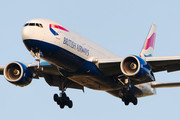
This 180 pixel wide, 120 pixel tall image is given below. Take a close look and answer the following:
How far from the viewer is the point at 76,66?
108 ft

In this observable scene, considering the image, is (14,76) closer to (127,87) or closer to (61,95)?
(61,95)

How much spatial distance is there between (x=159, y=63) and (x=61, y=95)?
1011 centimetres

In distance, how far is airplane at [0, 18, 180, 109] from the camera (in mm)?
30781

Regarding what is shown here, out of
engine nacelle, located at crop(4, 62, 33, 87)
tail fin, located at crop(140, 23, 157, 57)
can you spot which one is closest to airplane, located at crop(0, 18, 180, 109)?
engine nacelle, located at crop(4, 62, 33, 87)

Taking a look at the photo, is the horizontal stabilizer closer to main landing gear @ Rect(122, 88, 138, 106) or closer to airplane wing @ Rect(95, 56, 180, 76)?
main landing gear @ Rect(122, 88, 138, 106)

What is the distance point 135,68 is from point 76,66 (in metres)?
4.76

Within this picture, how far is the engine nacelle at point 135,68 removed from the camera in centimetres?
3198

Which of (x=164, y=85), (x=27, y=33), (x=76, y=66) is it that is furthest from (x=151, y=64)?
(x=27, y=33)

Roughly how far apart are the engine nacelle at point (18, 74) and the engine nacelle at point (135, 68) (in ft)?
29.3

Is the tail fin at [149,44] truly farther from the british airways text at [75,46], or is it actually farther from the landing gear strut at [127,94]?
the british airways text at [75,46]

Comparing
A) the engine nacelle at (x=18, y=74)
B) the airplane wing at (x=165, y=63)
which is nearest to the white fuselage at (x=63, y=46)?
the airplane wing at (x=165, y=63)

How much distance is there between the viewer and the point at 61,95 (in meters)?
38.4

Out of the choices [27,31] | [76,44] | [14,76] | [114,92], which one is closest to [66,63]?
[76,44]

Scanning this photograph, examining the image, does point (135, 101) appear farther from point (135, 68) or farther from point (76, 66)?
point (76, 66)
